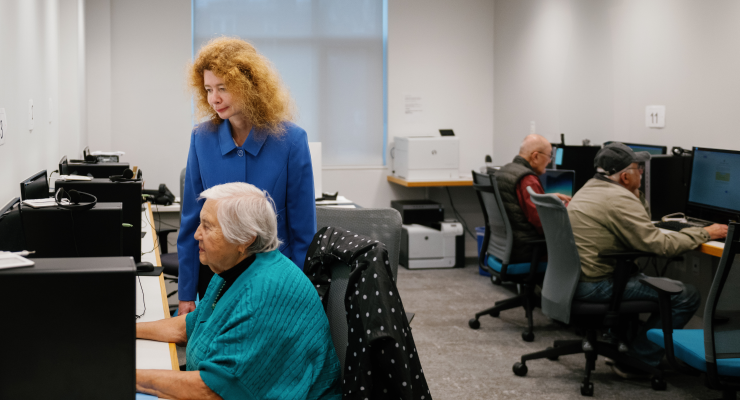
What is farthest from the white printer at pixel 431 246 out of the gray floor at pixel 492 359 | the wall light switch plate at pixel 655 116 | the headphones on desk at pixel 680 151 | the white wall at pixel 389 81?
the headphones on desk at pixel 680 151

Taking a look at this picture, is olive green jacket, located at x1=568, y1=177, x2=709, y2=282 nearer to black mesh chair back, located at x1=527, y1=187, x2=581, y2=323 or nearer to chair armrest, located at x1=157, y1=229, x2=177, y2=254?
black mesh chair back, located at x1=527, y1=187, x2=581, y2=323

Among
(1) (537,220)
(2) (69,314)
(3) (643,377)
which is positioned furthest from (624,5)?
(2) (69,314)

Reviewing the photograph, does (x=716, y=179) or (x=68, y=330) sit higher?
(x=716, y=179)

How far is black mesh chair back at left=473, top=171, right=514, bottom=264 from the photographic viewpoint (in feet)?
13.0

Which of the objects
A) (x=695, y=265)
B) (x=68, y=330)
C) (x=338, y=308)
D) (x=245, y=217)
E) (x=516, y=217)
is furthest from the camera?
(x=516, y=217)

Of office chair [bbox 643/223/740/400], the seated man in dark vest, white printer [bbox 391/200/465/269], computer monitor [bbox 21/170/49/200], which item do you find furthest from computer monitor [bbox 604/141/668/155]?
computer monitor [bbox 21/170/49/200]

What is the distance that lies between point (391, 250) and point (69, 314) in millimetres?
1038

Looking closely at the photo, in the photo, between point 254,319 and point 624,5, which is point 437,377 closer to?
point 254,319

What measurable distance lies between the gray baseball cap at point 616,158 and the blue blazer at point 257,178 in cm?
185

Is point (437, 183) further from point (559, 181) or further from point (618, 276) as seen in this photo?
point (618, 276)

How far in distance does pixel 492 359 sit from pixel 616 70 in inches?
89.0

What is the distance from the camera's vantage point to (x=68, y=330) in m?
1.02

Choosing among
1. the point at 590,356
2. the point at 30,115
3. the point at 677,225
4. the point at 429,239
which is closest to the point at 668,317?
the point at 590,356

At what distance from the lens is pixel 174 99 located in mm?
5797
